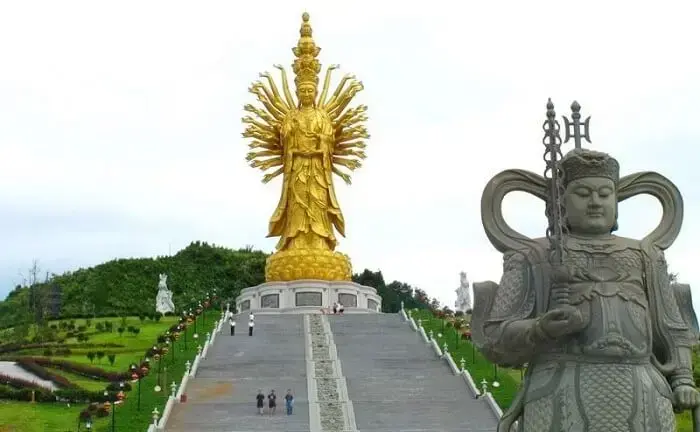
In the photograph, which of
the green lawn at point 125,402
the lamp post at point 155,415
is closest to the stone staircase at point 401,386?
the lamp post at point 155,415

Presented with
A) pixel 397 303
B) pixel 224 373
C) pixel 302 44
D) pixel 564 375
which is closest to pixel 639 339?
pixel 564 375

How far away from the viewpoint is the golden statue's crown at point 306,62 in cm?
4397

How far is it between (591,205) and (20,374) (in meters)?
25.4

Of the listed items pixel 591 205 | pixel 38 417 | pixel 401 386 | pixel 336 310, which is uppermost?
pixel 336 310

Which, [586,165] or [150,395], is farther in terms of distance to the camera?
[150,395]

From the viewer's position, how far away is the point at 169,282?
201 feet

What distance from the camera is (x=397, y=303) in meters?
55.2

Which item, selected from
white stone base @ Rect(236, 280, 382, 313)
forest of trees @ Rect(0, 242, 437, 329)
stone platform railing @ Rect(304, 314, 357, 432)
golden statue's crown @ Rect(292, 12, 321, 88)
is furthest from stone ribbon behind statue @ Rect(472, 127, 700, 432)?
forest of trees @ Rect(0, 242, 437, 329)

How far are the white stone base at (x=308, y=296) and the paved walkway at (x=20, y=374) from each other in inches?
393

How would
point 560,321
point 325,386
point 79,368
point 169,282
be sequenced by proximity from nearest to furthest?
point 560,321 → point 325,386 → point 79,368 → point 169,282

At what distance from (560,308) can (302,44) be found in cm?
3712

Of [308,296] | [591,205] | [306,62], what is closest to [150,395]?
[308,296]

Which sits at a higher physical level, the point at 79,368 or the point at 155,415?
the point at 79,368

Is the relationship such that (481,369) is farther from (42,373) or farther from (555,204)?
(555,204)
